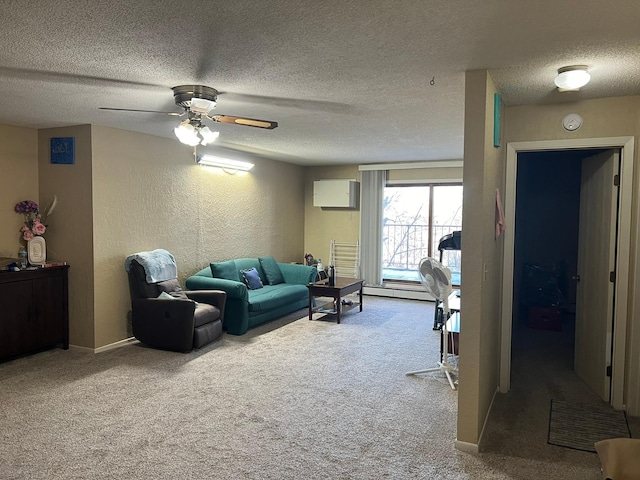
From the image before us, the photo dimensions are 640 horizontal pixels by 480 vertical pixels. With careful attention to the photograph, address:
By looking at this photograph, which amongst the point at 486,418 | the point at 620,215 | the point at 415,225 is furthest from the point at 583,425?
the point at 415,225

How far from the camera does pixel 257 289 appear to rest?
6410 millimetres

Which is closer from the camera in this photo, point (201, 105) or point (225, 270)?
point (201, 105)

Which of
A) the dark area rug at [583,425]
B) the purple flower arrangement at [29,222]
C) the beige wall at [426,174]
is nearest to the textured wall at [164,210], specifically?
the purple flower arrangement at [29,222]

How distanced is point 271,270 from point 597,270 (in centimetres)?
441

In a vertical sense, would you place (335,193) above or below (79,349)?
above

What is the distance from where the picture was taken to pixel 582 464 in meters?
2.73

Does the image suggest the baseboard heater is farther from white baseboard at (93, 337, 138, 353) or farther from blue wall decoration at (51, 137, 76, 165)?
blue wall decoration at (51, 137, 76, 165)

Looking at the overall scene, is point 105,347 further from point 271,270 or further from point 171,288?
point 271,270

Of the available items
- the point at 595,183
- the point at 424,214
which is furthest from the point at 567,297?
the point at 595,183

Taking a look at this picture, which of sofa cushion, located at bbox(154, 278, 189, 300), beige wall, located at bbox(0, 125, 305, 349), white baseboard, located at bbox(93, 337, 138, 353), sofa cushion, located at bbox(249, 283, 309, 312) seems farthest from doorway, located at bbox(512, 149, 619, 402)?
white baseboard, located at bbox(93, 337, 138, 353)

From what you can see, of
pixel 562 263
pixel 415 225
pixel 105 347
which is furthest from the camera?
pixel 415 225

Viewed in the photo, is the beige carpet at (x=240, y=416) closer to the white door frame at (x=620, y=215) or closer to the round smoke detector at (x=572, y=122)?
the white door frame at (x=620, y=215)

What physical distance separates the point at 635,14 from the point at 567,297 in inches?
236

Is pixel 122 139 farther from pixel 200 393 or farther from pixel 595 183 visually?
pixel 595 183
